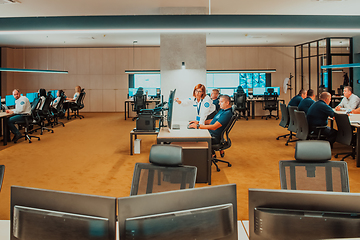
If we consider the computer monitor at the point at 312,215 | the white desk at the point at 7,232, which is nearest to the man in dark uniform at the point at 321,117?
the white desk at the point at 7,232

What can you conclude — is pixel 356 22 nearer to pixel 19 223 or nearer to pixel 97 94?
pixel 19 223

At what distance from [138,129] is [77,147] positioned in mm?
1883

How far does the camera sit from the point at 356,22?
10.8 feet

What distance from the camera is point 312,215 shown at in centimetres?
113

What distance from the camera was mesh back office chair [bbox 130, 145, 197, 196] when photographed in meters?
2.46

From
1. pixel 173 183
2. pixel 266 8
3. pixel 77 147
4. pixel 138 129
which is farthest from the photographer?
pixel 266 8

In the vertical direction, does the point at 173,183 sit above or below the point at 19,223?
below

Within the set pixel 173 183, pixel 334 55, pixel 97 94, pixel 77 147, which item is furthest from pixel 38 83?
pixel 173 183

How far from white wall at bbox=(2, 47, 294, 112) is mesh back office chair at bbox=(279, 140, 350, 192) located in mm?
13478

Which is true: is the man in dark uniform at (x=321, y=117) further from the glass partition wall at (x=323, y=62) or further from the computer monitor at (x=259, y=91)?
the computer monitor at (x=259, y=91)

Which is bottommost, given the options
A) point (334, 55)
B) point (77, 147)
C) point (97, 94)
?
point (77, 147)

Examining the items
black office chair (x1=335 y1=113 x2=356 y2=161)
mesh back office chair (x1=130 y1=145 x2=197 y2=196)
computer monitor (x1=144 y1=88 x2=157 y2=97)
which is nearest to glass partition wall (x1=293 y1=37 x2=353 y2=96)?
computer monitor (x1=144 y1=88 x2=157 y2=97)

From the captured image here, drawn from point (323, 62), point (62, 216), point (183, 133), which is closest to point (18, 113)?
point (183, 133)

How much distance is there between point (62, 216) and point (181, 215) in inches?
16.2
